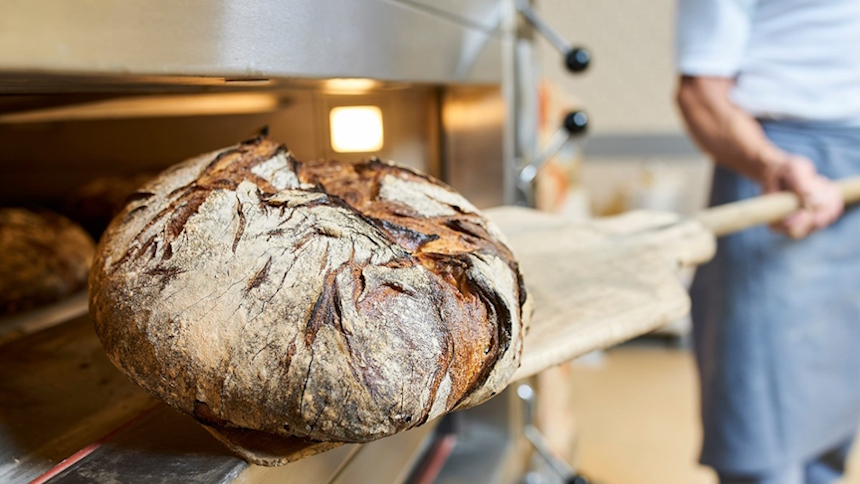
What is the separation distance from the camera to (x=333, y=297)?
0.55m

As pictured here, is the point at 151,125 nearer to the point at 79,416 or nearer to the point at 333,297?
the point at 79,416

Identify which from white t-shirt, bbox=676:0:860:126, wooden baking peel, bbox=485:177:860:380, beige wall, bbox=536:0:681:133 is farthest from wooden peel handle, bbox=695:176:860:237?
beige wall, bbox=536:0:681:133

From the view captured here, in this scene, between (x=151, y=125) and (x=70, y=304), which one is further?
(x=151, y=125)

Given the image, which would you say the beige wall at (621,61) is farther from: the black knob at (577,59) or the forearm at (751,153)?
the black knob at (577,59)

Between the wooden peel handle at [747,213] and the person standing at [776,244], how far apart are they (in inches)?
4.5

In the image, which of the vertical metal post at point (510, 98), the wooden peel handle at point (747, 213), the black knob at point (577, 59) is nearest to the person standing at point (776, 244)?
the wooden peel handle at point (747, 213)

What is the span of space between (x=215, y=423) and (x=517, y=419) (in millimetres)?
999

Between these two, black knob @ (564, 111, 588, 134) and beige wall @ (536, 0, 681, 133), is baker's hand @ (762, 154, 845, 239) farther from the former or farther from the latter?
beige wall @ (536, 0, 681, 133)

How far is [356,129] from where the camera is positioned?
1297 millimetres

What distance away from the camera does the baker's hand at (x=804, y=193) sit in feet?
4.40

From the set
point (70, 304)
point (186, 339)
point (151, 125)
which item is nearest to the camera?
point (186, 339)

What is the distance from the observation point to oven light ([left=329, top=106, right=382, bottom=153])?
127 cm

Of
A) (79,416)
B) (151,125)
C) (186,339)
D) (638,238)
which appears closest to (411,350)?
(186,339)

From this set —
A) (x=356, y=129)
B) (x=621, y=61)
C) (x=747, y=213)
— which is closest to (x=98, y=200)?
(x=356, y=129)
